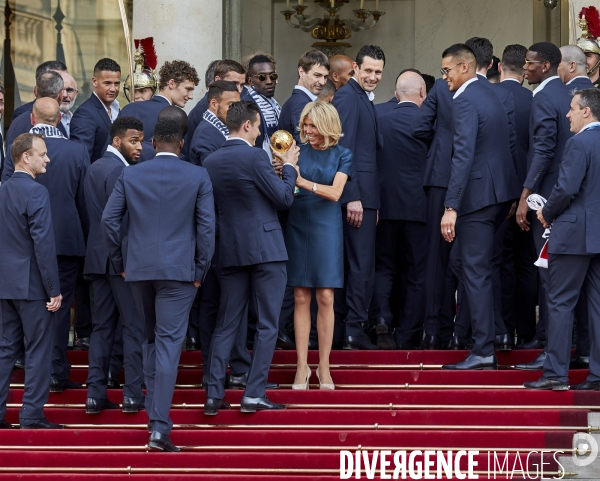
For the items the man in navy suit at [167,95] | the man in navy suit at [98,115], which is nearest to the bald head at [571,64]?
the man in navy suit at [167,95]

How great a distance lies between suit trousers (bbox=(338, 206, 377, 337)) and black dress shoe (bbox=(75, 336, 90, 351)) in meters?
1.93

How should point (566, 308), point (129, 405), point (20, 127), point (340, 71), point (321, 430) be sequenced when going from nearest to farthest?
point (321, 430) → point (566, 308) → point (129, 405) → point (20, 127) → point (340, 71)

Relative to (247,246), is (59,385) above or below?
below

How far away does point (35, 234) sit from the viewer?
8.31 meters

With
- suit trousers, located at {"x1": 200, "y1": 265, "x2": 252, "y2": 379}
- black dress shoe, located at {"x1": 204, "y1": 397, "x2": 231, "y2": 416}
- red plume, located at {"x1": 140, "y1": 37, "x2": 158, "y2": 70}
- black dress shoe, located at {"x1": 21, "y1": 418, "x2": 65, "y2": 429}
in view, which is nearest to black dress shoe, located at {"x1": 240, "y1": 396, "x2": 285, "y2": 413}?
black dress shoe, located at {"x1": 204, "y1": 397, "x2": 231, "y2": 416}

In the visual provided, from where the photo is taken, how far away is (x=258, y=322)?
26.9ft

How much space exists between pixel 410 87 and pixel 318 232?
6.14 feet

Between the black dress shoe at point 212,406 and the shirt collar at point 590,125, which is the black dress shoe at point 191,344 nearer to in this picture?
the black dress shoe at point 212,406

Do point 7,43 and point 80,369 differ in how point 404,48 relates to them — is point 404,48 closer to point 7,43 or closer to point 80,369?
point 7,43

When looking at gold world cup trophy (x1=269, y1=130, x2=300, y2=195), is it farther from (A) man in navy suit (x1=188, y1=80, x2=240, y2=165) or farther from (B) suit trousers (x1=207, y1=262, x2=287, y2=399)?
(B) suit trousers (x1=207, y1=262, x2=287, y2=399)

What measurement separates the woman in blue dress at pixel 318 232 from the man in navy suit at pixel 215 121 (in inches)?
21.8

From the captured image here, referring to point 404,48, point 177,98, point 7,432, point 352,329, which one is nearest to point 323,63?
point 177,98

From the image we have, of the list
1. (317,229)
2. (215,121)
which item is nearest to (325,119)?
(317,229)

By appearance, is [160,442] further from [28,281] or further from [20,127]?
[20,127]
